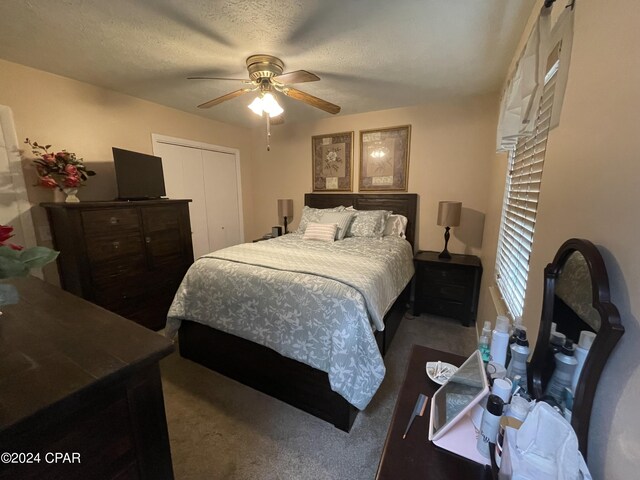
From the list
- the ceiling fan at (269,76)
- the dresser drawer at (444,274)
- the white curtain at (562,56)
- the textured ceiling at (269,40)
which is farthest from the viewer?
the dresser drawer at (444,274)

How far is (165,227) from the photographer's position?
2709 mm

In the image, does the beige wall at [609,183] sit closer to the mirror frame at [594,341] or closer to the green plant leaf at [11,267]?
the mirror frame at [594,341]

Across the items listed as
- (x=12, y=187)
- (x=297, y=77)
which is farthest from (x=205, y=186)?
(x=297, y=77)

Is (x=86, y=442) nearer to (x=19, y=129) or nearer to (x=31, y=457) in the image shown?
(x=31, y=457)

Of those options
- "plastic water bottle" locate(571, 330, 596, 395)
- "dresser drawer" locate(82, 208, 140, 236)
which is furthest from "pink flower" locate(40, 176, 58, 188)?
"plastic water bottle" locate(571, 330, 596, 395)

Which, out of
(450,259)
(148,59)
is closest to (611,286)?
(450,259)

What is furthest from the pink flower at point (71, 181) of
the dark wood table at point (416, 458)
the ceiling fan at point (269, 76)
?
the dark wood table at point (416, 458)

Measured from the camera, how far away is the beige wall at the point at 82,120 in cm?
212

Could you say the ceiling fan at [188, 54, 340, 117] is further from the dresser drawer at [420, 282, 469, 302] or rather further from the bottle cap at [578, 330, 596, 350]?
the dresser drawer at [420, 282, 469, 302]

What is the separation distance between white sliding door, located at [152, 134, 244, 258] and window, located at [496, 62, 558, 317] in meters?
3.47

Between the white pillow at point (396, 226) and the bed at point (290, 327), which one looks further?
the white pillow at point (396, 226)

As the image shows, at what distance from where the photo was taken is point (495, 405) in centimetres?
64

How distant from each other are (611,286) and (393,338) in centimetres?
215

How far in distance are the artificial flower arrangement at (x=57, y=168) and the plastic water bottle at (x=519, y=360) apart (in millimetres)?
3180
